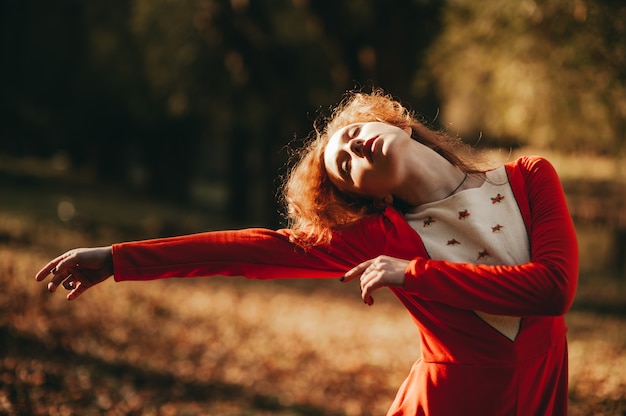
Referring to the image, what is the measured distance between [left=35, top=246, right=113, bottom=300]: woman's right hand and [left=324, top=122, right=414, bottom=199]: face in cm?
87

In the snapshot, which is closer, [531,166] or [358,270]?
[358,270]

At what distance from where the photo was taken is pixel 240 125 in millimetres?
16094

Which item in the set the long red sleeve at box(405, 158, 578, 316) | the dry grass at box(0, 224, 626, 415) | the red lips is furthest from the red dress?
A: the dry grass at box(0, 224, 626, 415)

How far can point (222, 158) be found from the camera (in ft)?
156

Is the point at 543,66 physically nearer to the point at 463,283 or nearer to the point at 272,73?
the point at 272,73

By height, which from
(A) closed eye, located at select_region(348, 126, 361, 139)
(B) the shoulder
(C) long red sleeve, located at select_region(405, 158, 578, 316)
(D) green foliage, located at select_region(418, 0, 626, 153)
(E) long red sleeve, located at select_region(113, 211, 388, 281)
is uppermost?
(D) green foliage, located at select_region(418, 0, 626, 153)

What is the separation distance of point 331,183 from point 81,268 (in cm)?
98

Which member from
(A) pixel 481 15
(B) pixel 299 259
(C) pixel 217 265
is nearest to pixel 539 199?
(B) pixel 299 259

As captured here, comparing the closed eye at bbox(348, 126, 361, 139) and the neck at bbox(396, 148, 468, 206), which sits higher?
the closed eye at bbox(348, 126, 361, 139)

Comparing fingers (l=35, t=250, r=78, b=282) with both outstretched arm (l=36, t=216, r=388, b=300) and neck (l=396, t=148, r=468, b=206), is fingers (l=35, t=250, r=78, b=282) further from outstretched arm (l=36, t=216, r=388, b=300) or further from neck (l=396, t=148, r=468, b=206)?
neck (l=396, t=148, r=468, b=206)

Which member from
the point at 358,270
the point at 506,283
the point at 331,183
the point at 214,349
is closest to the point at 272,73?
the point at 214,349

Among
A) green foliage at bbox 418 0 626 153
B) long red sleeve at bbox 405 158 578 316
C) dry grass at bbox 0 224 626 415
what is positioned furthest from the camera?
green foliage at bbox 418 0 626 153

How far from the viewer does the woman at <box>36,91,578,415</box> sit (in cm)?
194

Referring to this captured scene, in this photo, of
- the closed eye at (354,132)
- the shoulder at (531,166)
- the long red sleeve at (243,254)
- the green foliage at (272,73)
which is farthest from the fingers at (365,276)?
the green foliage at (272,73)
